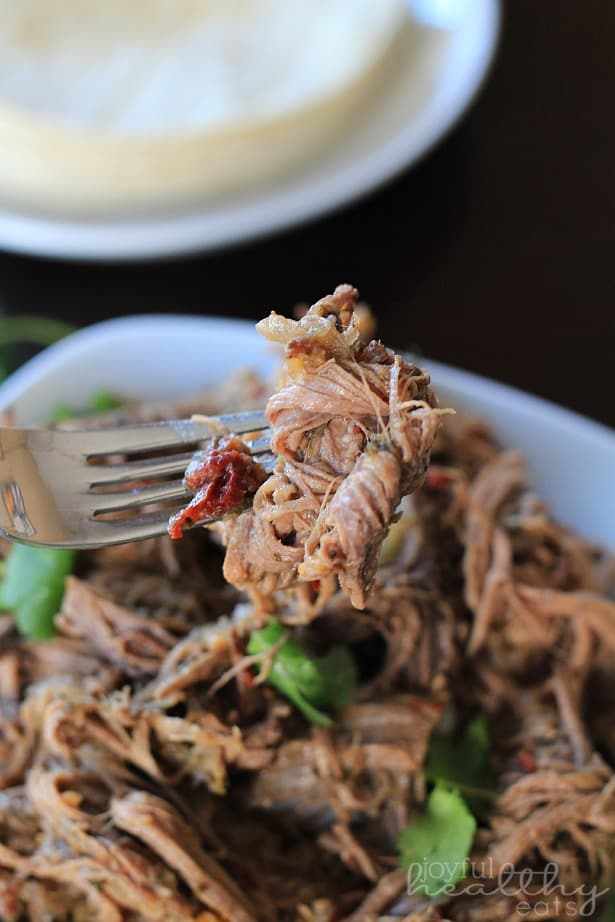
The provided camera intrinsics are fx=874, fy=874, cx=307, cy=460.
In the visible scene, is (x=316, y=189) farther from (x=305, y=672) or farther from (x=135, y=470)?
(x=305, y=672)

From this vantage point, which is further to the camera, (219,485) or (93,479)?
(93,479)

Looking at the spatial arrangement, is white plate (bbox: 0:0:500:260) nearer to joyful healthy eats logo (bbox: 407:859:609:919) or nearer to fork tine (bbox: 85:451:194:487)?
fork tine (bbox: 85:451:194:487)

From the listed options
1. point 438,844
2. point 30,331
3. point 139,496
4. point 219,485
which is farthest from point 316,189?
point 438,844

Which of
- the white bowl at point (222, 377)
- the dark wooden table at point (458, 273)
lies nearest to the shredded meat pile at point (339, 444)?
the white bowl at point (222, 377)

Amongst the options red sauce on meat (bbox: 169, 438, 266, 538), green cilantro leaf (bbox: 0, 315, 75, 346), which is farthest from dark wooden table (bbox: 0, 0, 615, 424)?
red sauce on meat (bbox: 169, 438, 266, 538)

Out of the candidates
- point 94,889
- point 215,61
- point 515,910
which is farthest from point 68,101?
point 515,910

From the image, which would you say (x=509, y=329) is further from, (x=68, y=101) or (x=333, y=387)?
(x=333, y=387)
